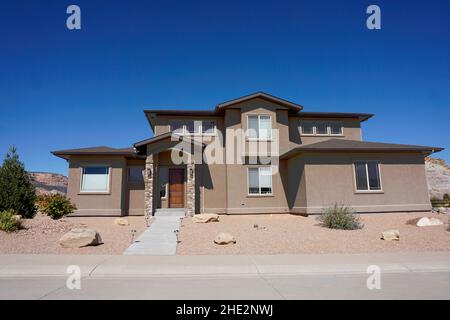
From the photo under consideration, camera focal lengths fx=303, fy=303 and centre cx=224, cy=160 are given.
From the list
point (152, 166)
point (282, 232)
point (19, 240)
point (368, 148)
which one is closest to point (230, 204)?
point (152, 166)

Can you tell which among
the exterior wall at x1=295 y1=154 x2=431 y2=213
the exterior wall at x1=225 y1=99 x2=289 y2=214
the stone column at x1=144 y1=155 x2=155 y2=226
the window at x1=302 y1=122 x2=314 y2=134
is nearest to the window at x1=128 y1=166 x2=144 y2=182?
the stone column at x1=144 y1=155 x2=155 y2=226

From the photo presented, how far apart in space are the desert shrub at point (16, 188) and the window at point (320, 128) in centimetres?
1685

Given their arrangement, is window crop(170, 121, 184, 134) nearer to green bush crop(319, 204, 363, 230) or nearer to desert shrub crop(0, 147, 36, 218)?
desert shrub crop(0, 147, 36, 218)

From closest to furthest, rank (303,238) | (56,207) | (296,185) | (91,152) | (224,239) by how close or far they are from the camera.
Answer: (224,239), (303,238), (56,207), (296,185), (91,152)

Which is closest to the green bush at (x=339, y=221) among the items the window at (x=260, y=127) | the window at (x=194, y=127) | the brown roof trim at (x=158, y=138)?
the window at (x=260, y=127)

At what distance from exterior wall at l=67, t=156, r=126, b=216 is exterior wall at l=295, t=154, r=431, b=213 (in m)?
11.2

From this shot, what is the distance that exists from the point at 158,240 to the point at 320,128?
14.9 meters

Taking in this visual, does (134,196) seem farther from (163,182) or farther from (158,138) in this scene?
(158,138)

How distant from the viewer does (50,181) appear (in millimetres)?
67500

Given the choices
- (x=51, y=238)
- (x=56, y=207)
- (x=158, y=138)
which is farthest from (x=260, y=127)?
(x=51, y=238)

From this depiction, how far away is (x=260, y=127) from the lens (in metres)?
20.1
